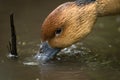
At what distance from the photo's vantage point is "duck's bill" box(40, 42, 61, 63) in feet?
22.6

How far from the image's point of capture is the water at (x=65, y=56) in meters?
6.33

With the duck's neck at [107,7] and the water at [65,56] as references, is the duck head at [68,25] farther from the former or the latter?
the water at [65,56]

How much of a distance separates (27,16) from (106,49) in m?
2.53

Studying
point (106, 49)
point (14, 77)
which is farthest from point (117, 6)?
point (14, 77)

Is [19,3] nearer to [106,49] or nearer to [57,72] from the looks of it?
[106,49]

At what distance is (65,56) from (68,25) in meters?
0.66

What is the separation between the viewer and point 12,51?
7.02 metres

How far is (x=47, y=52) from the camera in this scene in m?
6.95

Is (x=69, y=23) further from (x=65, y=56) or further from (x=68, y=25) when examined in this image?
(x=65, y=56)

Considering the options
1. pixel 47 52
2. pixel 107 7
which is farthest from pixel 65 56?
pixel 107 7

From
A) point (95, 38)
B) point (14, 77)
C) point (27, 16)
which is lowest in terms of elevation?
point (14, 77)

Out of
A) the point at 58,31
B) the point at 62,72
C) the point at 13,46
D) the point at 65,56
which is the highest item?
the point at 58,31

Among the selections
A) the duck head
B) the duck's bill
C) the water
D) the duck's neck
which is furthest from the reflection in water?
the duck's neck

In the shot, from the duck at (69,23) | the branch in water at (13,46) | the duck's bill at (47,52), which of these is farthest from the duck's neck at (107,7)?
the branch in water at (13,46)
